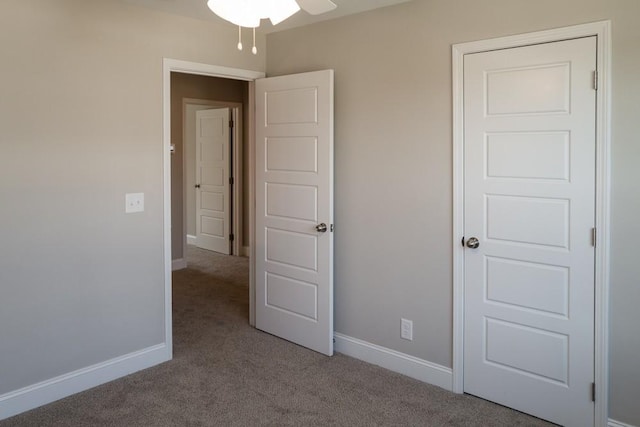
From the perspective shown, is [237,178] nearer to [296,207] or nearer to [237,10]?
[296,207]

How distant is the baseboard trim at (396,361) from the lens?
3.13m

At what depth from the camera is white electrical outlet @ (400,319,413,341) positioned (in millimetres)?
3279

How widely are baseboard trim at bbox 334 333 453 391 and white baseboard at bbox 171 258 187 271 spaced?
3.22 meters

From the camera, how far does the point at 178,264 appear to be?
6.27 meters

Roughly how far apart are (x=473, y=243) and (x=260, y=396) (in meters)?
1.61

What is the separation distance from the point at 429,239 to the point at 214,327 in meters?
2.10

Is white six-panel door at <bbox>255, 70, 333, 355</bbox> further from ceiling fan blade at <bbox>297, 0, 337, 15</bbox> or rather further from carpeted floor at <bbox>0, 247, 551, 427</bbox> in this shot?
ceiling fan blade at <bbox>297, 0, 337, 15</bbox>

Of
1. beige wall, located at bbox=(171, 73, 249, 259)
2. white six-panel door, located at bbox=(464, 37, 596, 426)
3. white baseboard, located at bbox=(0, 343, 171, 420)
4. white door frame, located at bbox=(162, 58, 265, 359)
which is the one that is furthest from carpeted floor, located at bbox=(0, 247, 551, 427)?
beige wall, located at bbox=(171, 73, 249, 259)

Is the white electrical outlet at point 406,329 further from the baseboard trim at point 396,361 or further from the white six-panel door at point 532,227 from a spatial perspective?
the white six-panel door at point 532,227

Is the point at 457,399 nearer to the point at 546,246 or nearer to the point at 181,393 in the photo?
the point at 546,246

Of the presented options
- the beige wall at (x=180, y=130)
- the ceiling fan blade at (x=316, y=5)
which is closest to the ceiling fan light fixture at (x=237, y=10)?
the ceiling fan blade at (x=316, y=5)

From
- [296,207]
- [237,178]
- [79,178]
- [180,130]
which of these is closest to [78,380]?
[79,178]

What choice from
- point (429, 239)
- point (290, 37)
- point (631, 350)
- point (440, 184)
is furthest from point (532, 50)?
point (290, 37)

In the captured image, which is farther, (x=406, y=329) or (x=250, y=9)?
(x=406, y=329)
